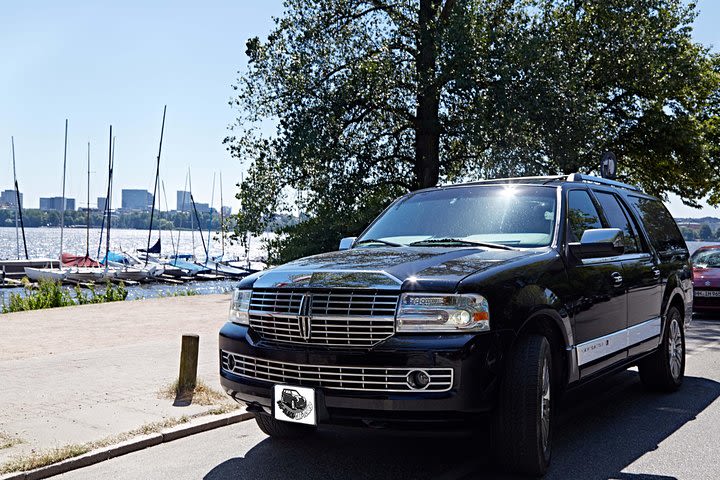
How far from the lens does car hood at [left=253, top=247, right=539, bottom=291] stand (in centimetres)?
469

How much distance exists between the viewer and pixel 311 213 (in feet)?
78.5

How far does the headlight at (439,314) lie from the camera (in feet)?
14.9

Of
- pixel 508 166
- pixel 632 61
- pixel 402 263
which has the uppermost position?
pixel 632 61

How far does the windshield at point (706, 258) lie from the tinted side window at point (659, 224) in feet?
28.2

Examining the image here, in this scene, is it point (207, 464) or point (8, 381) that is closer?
point (207, 464)

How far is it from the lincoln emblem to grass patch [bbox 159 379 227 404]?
9.04 ft

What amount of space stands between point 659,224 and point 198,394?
16.2 ft

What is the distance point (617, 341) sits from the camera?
6.36 m

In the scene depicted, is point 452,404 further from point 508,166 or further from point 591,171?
point 591,171

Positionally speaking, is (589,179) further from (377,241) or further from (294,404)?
(294,404)

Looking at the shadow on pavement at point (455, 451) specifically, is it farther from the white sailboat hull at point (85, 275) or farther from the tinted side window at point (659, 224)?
the white sailboat hull at point (85, 275)

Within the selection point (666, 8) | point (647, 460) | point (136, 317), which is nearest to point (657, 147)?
point (666, 8)

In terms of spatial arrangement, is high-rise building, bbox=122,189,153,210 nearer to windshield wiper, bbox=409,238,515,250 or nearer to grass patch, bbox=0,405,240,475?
grass patch, bbox=0,405,240,475

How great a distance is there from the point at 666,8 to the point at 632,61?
2725 mm
